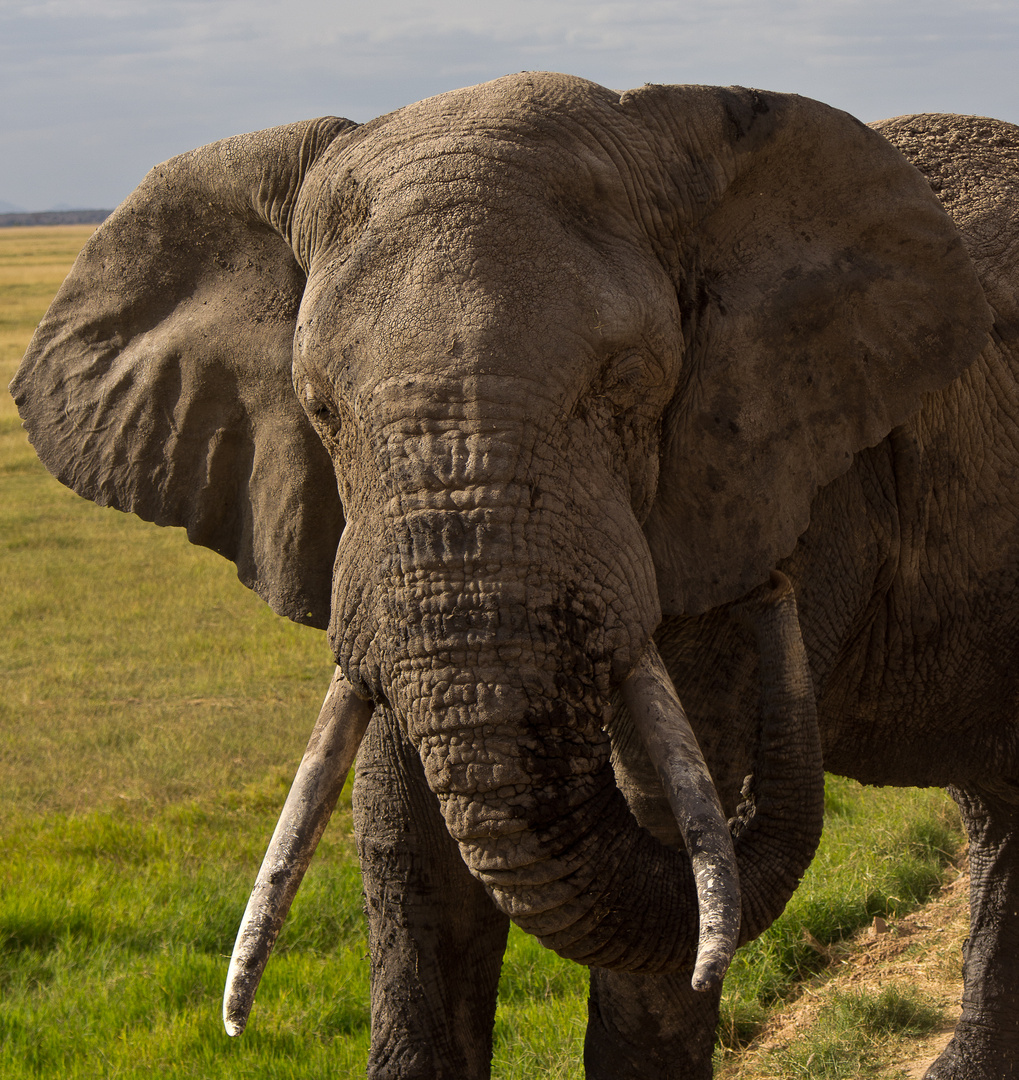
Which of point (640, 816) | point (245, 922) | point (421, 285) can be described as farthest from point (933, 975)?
point (421, 285)

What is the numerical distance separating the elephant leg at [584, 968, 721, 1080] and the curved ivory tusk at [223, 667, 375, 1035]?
1073 millimetres

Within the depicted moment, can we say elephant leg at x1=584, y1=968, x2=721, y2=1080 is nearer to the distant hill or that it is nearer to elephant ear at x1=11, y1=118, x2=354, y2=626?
elephant ear at x1=11, y1=118, x2=354, y2=626

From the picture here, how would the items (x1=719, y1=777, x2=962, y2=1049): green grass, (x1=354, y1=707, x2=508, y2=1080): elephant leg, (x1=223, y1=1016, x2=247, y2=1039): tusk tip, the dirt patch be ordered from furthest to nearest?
(x1=719, y1=777, x2=962, y2=1049): green grass, the dirt patch, (x1=354, y1=707, x2=508, y2=1080): elephant leg, (x1=223, y1=1016, x2=247, y2=1039): tusk tip

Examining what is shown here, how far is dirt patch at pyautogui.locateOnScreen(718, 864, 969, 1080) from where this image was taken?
447 centimetres

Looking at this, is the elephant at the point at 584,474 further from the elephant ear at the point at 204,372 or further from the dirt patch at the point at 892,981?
the dirt patch at the point at 892,981

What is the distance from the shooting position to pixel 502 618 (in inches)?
91.7

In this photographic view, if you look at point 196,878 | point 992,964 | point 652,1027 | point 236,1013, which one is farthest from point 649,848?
point 196,878

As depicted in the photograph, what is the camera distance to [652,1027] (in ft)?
11.1

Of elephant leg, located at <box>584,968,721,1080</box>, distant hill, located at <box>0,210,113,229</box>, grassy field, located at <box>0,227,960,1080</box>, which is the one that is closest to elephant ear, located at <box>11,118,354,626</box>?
elephant leg, located at <box>584,968,721,1080</box>

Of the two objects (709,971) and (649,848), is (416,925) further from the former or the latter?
(709,971)

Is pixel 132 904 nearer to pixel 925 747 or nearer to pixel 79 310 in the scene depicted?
pixel 79 310

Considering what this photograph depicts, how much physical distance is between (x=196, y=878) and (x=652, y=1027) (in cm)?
290

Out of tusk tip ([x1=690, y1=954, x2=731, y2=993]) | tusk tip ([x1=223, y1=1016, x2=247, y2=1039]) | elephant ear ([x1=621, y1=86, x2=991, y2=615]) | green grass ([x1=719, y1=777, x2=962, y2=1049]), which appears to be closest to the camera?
tusk tip ([x1=690, y1=954, x2=731, y2=993])

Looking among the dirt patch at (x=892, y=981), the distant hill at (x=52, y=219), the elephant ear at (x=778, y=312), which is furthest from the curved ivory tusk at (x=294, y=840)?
the distant hill at (x=52, y=219)
